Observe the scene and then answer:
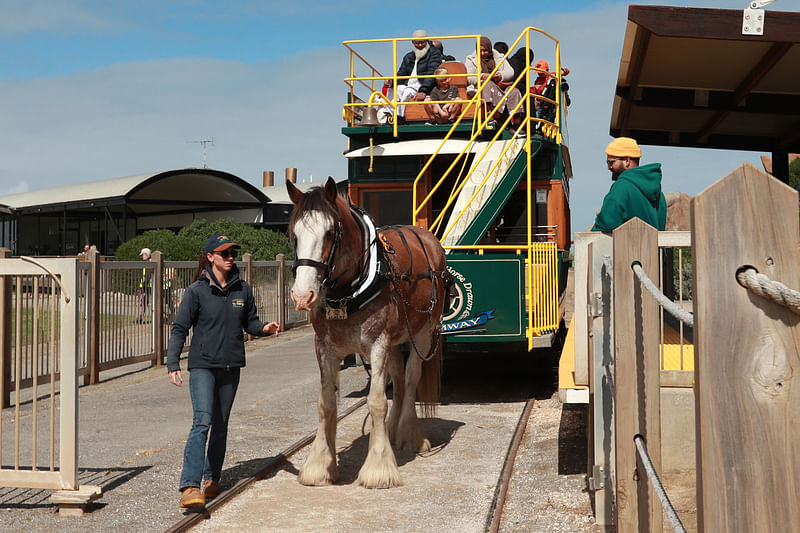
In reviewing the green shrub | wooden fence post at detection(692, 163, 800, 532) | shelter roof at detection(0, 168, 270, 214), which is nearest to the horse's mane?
wooden fence post at detection(692, 163, 800, 532)

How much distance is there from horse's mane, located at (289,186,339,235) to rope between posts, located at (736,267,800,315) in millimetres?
4491

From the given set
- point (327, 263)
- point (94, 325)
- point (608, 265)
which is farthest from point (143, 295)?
point (608, 265)

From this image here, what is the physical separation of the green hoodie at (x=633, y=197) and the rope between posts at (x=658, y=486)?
9.08 feet

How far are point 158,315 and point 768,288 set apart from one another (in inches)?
519

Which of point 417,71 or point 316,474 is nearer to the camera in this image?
point 316,474

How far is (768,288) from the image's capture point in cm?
151

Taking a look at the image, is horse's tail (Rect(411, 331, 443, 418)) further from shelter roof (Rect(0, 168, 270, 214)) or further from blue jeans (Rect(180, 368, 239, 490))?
shelter roof (Rect(0, 168, 270, 214))

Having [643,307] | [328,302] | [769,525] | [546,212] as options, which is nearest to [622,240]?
[643,307]

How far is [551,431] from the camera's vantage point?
26.9 feet

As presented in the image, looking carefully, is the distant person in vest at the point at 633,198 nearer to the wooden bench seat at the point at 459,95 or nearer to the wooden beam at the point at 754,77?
the wooden beam at the point at 754,77

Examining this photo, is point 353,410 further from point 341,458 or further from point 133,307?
point 133,307

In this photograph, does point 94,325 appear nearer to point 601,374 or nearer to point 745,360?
A: point 601,374

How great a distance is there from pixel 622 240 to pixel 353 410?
6.48 meters

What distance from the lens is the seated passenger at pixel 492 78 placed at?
11648 mm
